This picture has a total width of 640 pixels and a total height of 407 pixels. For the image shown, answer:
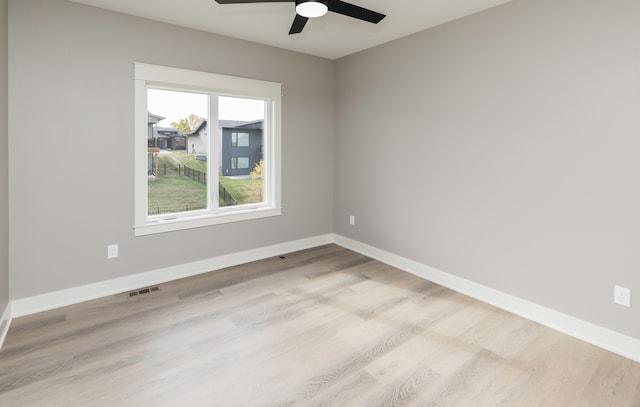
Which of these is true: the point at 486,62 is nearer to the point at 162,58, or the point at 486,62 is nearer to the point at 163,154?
the point at 162,58

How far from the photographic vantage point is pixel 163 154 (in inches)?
137

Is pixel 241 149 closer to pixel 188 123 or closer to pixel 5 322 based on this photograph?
pixel 188 123

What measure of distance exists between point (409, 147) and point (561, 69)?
148 cm

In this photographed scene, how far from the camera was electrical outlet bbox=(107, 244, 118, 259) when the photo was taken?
122 inches

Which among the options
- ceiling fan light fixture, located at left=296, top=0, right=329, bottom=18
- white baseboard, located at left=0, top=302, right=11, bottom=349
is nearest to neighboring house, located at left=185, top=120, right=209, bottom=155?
ceiling fan light fixture, located at left=296, top=0, right=329, bottom=18

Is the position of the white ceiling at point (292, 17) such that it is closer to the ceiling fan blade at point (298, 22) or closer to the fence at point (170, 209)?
the ceiling fan blade at point (298, 22)

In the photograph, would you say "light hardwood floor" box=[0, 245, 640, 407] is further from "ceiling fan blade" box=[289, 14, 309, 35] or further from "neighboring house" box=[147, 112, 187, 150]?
"ceiling fan blade" box=[289, 14, 309, 35]

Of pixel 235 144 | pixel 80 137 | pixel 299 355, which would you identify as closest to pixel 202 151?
pixel 235 144

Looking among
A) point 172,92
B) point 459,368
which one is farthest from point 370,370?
point 172,92

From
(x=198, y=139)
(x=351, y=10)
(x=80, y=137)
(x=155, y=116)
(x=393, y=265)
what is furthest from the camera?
(x=393, y=265)

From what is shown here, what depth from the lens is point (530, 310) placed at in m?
2.75

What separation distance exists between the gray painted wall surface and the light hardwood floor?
380mm

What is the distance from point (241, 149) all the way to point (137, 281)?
1.78 m

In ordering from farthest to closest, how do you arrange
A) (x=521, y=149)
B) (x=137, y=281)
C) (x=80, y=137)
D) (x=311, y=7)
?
(x=137, y=281)
(x=80, y=137)
(x=521, y=149)
(x=311, y=7)
